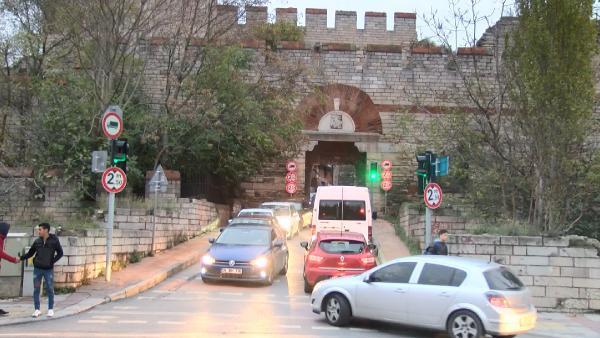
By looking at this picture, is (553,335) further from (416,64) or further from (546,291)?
(416,64)

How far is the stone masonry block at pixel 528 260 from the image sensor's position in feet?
43.0

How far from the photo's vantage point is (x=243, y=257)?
14.8m

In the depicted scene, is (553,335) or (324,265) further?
(324,265)

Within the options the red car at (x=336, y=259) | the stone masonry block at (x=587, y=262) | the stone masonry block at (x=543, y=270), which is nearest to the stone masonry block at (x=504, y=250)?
the stone masonry block at (x=543, y=270)

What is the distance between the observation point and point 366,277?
1044 cm

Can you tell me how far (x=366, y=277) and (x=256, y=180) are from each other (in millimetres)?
21961

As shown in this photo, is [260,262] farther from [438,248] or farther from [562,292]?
[562,292]

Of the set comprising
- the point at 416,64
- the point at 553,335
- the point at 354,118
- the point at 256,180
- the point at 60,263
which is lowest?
the point at 553,335

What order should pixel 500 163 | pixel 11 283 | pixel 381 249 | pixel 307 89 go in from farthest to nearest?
pixel 307 89 → pixel 381 249 → pixel 500 163 → pixel 11 283

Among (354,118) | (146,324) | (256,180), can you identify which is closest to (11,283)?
(146,324)

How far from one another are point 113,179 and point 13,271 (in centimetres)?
299

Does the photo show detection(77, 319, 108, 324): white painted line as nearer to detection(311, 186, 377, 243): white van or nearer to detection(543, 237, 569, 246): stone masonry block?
detection(543, 237, 569, 246): stone masonry block

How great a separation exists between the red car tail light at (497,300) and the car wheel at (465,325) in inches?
13.5

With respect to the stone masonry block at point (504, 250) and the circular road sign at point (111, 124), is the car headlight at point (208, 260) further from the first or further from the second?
the stone masonry block at point (504, 250)
